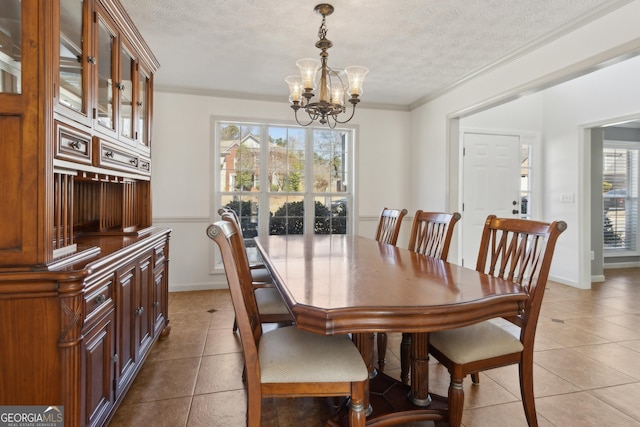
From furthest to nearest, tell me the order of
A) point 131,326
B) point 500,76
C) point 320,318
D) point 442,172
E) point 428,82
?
1. point 442,172
2. point 428,82
3. point 500,76
4. point 131,326
5. point 320,318

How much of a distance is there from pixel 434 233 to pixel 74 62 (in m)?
2.21

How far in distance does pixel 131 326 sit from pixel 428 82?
12.4 ft

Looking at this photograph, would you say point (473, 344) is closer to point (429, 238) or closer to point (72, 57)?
point (429, 238)

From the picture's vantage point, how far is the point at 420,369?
5.31 ft

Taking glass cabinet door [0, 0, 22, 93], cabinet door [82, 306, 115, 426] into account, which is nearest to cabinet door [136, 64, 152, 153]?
glass cabinet door [0, 0, 22, 93]

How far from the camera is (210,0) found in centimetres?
235

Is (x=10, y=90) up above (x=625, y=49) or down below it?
below

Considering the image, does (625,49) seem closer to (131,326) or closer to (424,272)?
(424,272)

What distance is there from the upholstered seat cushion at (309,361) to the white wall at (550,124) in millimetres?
2717

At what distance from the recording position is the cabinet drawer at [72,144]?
1.36 m

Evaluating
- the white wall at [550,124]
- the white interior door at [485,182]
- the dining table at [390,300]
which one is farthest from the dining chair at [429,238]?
the white interior door at [485,182]

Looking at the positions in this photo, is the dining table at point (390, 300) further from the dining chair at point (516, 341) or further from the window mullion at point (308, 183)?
the window mullion at point (308, 183)

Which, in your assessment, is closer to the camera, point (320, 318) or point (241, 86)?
point (320, 318)

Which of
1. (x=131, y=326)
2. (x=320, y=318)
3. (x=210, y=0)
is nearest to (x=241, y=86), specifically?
(x=210, y=0)
